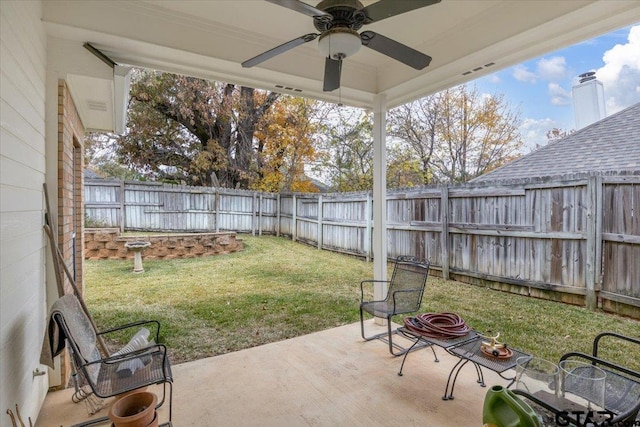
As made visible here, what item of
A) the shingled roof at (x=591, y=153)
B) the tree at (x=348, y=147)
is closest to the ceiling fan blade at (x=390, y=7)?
the shingled roof at (x=591, y=153)

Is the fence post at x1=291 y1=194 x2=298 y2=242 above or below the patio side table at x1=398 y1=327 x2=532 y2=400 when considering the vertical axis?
above

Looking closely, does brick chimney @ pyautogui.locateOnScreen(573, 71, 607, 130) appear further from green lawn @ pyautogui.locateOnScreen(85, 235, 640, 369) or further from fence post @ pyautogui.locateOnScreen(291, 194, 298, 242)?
fence post @ pyautogui.locateOnScreen(291, 194, 298, 242)

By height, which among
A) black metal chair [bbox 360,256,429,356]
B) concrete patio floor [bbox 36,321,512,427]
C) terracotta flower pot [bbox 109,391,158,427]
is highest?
black metal chair [bbox 360,256,429,356]

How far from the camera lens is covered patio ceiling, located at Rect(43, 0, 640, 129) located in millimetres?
2213

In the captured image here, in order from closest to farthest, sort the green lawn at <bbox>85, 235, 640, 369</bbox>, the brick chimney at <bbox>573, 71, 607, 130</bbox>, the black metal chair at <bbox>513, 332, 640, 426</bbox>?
the black metal chair at <bbox>513, 332, 640, 426</bbox> → the green lawn at <bbox>85, 235, 640, 369</bbox> → the brick chimney at <bbox>573, 71, 607, 130</bbox>

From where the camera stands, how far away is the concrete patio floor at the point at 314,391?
6.79 feet

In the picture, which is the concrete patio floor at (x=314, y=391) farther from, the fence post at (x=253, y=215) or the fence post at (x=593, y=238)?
the fence post at (x=253, y=215)

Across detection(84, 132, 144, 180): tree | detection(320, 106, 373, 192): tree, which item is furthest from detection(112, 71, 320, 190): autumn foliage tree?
detection(320, 106, 373, 192): tree

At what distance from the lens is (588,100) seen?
6555 millimetres

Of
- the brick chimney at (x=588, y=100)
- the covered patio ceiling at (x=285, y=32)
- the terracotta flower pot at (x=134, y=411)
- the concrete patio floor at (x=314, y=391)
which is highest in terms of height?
the brick chimney at (x=588, y=100)

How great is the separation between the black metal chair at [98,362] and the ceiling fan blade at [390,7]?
219 centimetres

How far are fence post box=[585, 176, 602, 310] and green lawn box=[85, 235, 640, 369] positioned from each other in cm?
23

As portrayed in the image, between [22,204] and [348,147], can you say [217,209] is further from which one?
[22,204]

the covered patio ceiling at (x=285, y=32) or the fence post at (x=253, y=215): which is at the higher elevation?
the covered patio ceiling at (x=285, y=32)
